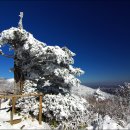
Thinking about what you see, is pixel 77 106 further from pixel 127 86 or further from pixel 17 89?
pixel 127 86

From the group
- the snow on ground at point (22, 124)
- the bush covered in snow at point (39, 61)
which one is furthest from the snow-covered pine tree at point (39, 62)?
the snow on ground at point (22, 124)

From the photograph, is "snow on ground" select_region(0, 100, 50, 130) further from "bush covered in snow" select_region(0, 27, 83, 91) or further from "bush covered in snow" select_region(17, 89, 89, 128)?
"bush covered in snow" select_region(0, 27, 83, 91)

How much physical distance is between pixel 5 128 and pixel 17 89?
494 cm

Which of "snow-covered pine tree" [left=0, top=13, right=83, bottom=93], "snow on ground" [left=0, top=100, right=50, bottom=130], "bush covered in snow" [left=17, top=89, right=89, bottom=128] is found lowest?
"snow on ground" [left=0, top=100, right=50, bottom=130]

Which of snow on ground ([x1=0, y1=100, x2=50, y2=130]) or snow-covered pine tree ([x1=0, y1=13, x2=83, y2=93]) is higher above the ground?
snow-covered pine tree ([x1=0, y1=13, x2=83, y2=93])

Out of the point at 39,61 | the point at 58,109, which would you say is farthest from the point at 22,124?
the point at 39,61

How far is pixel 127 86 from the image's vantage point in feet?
170

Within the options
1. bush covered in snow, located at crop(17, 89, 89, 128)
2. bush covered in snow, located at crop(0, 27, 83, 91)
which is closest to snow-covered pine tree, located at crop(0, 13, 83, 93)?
bush covered in snow, located at crop(0, 27, 83, 91)

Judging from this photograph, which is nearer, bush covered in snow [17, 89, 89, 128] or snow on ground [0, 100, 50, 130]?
snow on ground [0, 100, 50, 130]

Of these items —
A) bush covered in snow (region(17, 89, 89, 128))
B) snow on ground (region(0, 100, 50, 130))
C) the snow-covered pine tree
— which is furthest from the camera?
the snow-covered pine tree

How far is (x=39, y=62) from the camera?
21.4 meters

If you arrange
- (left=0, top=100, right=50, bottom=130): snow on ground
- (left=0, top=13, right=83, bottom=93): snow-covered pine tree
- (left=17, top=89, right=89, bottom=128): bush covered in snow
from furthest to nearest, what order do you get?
(left=0, top=13, right=83, bottom=93): snow-covered pine tree, (left=17, top=89, right=89, bottom=128): bush covered in snow, (left=0, top=100, right=50, bottom=130): snow on ground

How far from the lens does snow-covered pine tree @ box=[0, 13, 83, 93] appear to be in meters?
20.3

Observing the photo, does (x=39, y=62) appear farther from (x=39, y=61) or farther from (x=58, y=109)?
(x=58, y=109)
